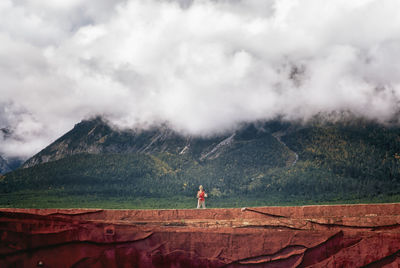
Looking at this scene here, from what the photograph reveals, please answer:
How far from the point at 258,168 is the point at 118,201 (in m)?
16.8

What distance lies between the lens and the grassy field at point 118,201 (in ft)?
107

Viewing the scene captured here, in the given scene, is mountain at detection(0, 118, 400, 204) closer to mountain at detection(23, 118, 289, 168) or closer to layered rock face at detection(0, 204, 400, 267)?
mountain at detection(23, 118, 289, 168)

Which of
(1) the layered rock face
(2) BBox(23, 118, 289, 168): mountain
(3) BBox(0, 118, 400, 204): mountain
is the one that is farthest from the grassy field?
(1) the layered rock face

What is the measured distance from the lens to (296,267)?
6.21m

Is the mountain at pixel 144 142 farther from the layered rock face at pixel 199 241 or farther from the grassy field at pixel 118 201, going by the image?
the layered rock face at pixel 199 241

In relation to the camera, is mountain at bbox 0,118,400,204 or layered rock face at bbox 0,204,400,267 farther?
mountain at bbox 0,118,400,204

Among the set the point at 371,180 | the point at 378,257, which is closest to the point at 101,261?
the point at 378,257

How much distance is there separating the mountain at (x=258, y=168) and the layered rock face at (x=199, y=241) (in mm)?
27105

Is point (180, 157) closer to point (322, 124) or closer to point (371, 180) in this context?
point (322, 124)

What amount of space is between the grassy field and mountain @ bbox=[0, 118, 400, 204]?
46.0 inches

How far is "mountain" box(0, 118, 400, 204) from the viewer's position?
36531 mm

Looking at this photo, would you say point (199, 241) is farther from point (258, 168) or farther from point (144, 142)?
point (144, 142)

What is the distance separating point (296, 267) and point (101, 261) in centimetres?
319

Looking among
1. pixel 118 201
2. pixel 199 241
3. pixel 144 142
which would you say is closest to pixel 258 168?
pixel 118 201
